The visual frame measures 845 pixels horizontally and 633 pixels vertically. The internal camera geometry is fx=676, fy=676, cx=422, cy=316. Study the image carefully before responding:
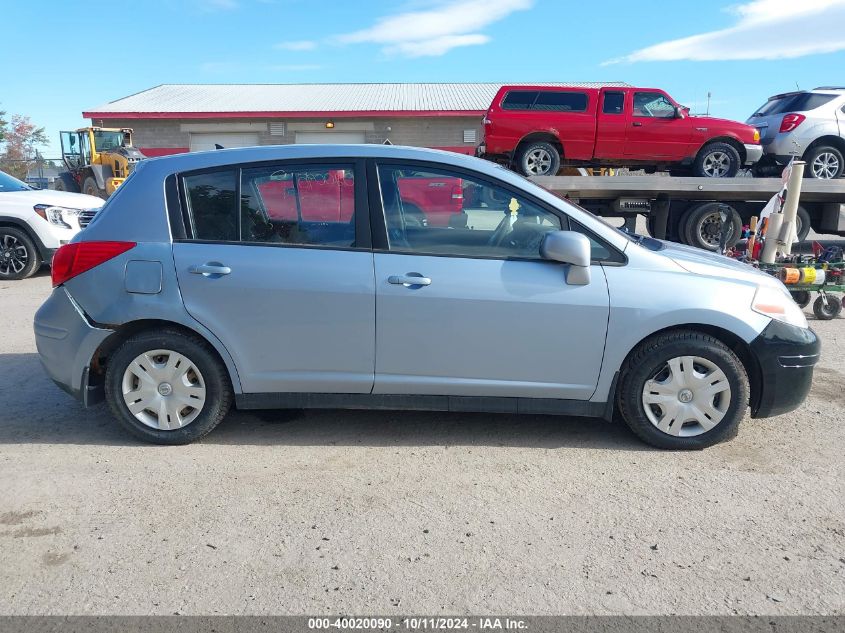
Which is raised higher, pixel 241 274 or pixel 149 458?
pixel 241 274

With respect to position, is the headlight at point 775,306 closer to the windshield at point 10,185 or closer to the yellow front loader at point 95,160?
the windshield at point 10,185

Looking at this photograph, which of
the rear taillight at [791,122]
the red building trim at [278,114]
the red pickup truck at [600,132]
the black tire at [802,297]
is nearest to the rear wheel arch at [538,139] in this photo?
the red pickup truck at [600,132]

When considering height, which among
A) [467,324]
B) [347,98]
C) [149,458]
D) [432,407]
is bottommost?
[149,458]

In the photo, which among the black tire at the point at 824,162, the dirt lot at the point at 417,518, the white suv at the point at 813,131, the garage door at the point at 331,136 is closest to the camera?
the dirt lot at the point at 417,518

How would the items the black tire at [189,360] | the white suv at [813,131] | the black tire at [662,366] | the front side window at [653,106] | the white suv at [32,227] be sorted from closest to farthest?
the black tire at [662,366], the black tire at [189,360], the white suv at [32,227], the white suv at [813,131], the front side window at [653,106]

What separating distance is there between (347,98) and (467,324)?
98.4ft

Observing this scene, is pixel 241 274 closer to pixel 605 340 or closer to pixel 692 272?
pixel 605 340

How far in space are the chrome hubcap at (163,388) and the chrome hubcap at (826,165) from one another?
11.7m

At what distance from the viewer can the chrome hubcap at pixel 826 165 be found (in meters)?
11.8

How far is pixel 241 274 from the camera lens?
12.6 ft

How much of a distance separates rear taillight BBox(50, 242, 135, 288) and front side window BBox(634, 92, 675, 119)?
10.6 meters

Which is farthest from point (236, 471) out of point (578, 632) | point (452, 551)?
point (578, 632)

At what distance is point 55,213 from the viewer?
9.95 m

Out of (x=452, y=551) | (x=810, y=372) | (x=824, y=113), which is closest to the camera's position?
(x=452, y=551)
